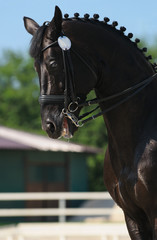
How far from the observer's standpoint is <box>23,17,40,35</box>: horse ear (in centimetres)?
402

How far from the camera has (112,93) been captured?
384 cm

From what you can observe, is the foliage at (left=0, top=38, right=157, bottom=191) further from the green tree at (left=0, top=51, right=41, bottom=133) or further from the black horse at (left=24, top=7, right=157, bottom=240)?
the black horse at (left=24, top=7, right=157, bottom=240)

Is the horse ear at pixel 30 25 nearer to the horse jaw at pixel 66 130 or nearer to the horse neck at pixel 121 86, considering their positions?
the horse neck at pixel 121 86

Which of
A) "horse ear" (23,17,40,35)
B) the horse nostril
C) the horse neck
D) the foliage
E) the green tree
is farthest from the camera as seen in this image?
the green tree

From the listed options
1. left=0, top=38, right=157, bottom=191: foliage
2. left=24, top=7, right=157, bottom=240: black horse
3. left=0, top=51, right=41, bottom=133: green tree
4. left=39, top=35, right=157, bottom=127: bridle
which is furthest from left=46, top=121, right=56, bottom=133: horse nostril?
left=0, top=51, right=41, bottom=133: green tree

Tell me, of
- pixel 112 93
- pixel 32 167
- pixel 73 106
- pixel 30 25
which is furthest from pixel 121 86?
pixel 32 167

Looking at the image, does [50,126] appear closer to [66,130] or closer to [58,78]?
[66,130]

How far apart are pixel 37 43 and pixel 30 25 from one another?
1.40ft

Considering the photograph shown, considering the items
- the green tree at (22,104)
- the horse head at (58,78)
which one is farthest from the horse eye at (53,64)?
the green tree at (22,104)

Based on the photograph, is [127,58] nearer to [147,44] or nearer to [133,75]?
[133,75]

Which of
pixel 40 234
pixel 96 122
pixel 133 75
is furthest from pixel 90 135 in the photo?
pixel 133 75

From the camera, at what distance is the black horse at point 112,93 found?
3635mm

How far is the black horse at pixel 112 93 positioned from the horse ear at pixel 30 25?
0.23 ft

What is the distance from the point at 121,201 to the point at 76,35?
1.21 metres
